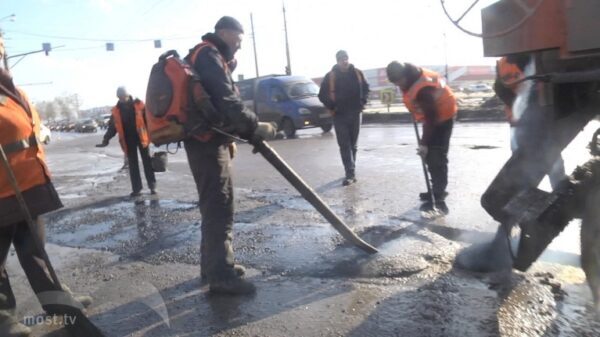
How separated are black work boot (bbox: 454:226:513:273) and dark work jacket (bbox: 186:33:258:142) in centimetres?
184

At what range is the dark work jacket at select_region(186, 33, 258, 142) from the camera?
3.47m

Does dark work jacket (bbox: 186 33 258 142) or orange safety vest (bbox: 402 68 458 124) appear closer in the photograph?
dark work jacket (bbox: 186 33 258 142)

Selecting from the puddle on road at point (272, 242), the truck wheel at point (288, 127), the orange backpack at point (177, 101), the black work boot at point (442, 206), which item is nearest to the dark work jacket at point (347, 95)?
the puddle on road at point (272, 242)

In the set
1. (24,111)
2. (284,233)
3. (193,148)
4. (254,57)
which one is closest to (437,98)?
(284,233)

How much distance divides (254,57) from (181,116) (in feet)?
128

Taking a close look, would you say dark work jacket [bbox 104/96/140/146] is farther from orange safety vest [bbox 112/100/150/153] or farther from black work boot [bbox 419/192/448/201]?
black work boot [bbox 419/192/448/201]

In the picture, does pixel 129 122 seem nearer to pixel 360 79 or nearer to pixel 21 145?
pixel 360 79

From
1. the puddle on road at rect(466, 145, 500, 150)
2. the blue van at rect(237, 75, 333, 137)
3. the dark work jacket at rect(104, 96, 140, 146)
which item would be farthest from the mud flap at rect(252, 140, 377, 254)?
the blue van at rect(237, 75, 333, 137)

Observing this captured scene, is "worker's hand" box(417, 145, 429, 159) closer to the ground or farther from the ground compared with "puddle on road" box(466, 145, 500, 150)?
farther from the ground

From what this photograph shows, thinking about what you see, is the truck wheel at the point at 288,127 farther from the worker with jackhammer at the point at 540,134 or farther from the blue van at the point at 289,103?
the worker with jackhammer at the point at 540,134

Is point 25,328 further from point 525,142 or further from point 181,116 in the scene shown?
point 525,142

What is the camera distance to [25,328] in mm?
3117

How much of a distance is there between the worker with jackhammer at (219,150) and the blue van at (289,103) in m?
13.0

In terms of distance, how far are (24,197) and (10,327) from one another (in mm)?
778
